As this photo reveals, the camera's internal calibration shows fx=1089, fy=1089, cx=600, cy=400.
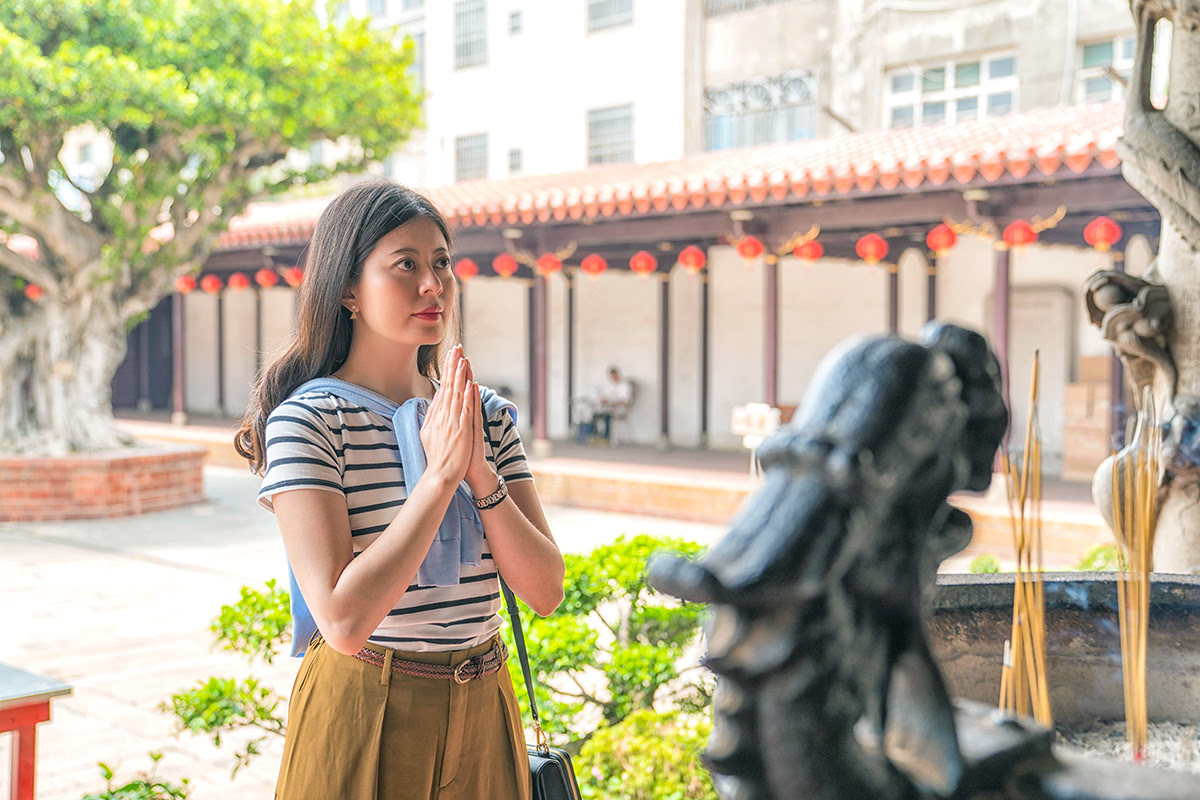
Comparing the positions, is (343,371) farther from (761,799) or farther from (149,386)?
(149,386)

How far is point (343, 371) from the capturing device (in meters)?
1.67

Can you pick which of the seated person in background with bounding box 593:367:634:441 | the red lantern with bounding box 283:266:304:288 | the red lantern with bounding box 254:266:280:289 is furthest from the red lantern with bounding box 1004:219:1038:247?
the red lantern with bounding box 254:266:280:289

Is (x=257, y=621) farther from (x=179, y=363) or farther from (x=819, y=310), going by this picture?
(x=179, y=363)

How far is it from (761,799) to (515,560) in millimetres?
A: 889

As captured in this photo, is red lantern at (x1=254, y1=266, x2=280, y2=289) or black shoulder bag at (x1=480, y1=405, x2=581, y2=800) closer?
black shoulder bag at (x1=480, y1=405, x2=581, y2=800)

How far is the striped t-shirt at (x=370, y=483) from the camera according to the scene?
4.83 feet

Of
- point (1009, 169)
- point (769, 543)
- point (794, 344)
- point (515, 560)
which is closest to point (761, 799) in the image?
point (769, 543)

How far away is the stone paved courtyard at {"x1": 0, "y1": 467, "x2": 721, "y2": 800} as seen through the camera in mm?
3682

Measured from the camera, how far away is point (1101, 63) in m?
11.9

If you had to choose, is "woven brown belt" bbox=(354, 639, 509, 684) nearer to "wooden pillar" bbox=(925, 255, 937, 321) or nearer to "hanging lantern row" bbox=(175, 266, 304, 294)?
"wooden pillar" bbox=(925, 255, 937, 321)

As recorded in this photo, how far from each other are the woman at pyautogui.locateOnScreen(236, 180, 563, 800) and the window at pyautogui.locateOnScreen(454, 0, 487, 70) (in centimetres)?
1633

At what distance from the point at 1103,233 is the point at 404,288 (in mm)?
6993

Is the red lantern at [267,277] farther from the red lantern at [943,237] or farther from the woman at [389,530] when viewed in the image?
the woman at [389,530]

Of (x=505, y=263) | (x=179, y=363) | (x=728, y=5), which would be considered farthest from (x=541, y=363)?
(x=728, y=5)
